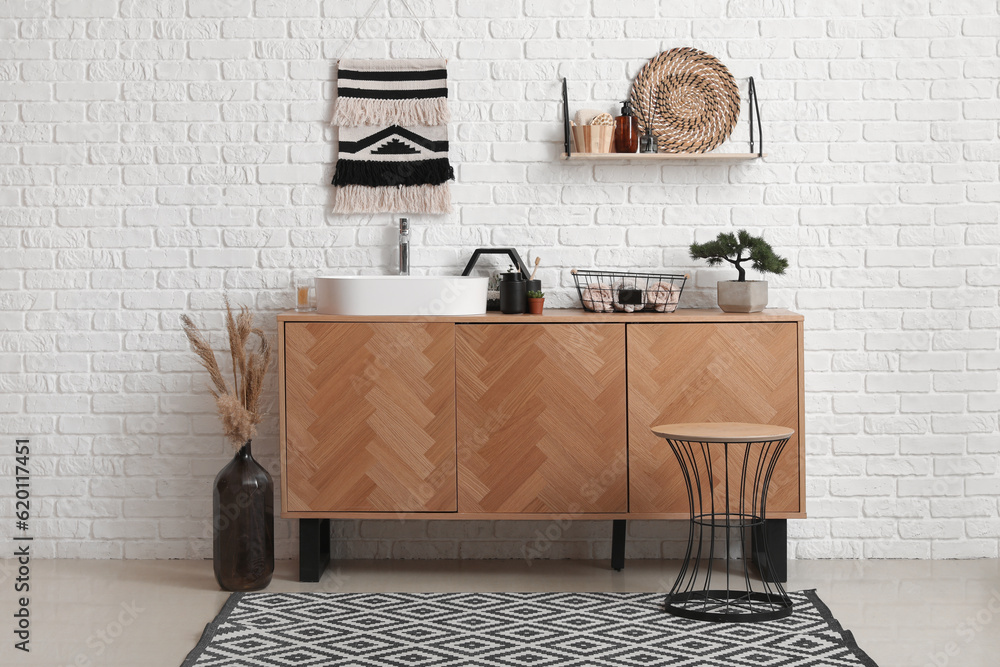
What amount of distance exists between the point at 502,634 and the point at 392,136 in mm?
1872

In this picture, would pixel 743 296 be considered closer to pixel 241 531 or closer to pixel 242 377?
pixel 242 377

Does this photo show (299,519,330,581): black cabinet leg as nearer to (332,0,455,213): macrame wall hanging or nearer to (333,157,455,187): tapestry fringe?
(332,0,455,213): macrame wall hanging

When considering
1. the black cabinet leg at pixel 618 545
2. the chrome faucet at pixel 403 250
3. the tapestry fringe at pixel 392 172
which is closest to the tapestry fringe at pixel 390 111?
the tapestry fringe at pixel 392 172

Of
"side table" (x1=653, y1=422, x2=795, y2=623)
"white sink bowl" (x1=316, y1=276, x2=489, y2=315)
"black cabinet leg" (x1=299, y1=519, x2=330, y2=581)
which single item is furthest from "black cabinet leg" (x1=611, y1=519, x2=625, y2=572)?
"black cabinet leg" (x1=299, y1=519, x2=330, y2=581)

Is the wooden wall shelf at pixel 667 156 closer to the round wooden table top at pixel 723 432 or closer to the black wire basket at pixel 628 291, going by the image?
the black wire basket at pixel 628 291

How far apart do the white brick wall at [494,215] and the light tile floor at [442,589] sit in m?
0.14

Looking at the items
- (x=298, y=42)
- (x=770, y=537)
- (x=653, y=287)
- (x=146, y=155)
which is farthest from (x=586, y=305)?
(x=146, y=155)

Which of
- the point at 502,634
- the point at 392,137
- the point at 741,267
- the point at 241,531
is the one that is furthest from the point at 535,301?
the point at 241,531

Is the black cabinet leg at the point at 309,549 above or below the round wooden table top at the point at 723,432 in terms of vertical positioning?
below

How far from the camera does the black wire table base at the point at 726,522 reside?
108 inches

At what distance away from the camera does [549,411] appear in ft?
9.98

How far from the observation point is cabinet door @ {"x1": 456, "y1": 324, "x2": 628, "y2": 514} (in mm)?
3039

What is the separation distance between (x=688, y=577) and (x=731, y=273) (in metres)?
1.15

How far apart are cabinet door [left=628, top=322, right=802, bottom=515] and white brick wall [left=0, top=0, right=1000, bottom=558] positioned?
409 millimetres
